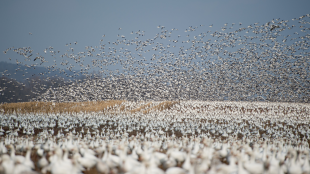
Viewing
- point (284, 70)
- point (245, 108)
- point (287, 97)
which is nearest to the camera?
point (245, 108)

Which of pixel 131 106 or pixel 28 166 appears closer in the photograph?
pixel 28 166

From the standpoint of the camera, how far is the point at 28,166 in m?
6.75

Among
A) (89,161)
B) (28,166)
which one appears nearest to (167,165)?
(89,161)

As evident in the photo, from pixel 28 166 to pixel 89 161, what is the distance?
6.55ft

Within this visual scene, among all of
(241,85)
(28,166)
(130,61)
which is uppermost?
(130,61)

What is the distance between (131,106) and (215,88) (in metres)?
36.0

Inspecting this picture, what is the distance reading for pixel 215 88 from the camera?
226ft

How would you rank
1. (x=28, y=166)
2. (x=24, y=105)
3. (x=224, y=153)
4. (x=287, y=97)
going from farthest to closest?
1. (x=287, y=97)
2. (x=24, y=105)
3. (x=224, y=153)
4. (x=28, y=166)

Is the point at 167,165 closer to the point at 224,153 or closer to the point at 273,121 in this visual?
the point at 224,153

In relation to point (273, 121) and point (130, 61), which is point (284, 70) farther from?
point (130, 61)

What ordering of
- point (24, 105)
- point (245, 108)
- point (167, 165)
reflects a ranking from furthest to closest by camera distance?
point (245, 108) < point (24, 105) < point (167, 165)

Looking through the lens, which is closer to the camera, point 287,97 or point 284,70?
point 284,70

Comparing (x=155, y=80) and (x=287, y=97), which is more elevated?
(x=155, y=80)

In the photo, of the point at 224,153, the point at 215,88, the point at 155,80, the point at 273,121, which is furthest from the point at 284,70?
the point at 224,153
